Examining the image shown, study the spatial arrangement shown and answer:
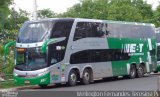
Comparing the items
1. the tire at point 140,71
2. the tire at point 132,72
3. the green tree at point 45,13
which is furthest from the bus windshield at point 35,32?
the green tree at point 45,13

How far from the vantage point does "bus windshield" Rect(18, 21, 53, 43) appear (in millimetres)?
25047

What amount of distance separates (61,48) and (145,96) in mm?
11149

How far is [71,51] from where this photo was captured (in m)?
26.3

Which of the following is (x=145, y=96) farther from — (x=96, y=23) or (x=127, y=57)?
(x=127, y=57)

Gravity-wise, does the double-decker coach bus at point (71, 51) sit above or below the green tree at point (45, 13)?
below

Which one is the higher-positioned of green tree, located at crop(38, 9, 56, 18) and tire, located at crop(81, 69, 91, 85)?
green tree, located at crop(38, 9, 56, 18)

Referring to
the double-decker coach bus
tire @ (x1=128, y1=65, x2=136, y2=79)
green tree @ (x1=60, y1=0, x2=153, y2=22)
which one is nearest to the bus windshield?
the double-decker coach bus

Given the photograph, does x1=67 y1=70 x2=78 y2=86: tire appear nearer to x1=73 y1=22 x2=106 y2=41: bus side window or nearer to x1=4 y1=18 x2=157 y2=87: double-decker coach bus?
x1=4 y1=18 x2=157 y2=87: double-decker coach bus

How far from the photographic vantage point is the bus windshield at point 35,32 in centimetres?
2505

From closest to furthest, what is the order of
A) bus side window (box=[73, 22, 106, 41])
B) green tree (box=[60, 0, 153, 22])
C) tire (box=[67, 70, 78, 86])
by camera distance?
tire (box=[67, 70, 78, 86]), bus side window (box=[73, 22, 106, 41]), green tree (box=[60, 0, 153, 22])

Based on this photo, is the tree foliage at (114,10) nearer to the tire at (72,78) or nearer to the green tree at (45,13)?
the green tree at (45,13)

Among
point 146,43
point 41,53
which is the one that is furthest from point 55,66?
point 146,43

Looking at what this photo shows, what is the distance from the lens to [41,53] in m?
24.8

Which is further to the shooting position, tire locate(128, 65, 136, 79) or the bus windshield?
tire locate(128, 65, 136, 79)
